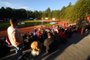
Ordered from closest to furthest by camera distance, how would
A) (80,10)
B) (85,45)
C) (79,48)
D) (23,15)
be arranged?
(79,48), (85,45), (80,10), (23,15)

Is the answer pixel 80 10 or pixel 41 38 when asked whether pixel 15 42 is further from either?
pixel 80 10

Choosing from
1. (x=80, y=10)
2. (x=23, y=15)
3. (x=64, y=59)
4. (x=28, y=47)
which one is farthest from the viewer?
(x=23, y=15)

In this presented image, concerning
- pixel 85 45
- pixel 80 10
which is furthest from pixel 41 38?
pixel 80 10

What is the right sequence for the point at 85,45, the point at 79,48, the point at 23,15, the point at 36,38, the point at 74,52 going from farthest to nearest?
the point at 23,15, the point at 36,38, the point at 85,45, the point at 79,48, the point at 74,52

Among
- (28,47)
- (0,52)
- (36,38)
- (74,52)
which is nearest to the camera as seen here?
(74,52)

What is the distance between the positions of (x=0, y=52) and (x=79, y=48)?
7702 millimetres

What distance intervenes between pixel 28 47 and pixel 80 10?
29.7 meters

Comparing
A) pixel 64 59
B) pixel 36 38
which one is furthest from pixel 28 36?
pixel 64 59

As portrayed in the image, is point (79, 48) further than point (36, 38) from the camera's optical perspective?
No

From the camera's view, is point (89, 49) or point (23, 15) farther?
point (23, 15)

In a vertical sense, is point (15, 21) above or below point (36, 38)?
above

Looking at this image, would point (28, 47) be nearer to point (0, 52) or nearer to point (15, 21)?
point (0, 52)

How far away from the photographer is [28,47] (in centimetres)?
1346

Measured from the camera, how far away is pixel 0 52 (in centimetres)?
1147
